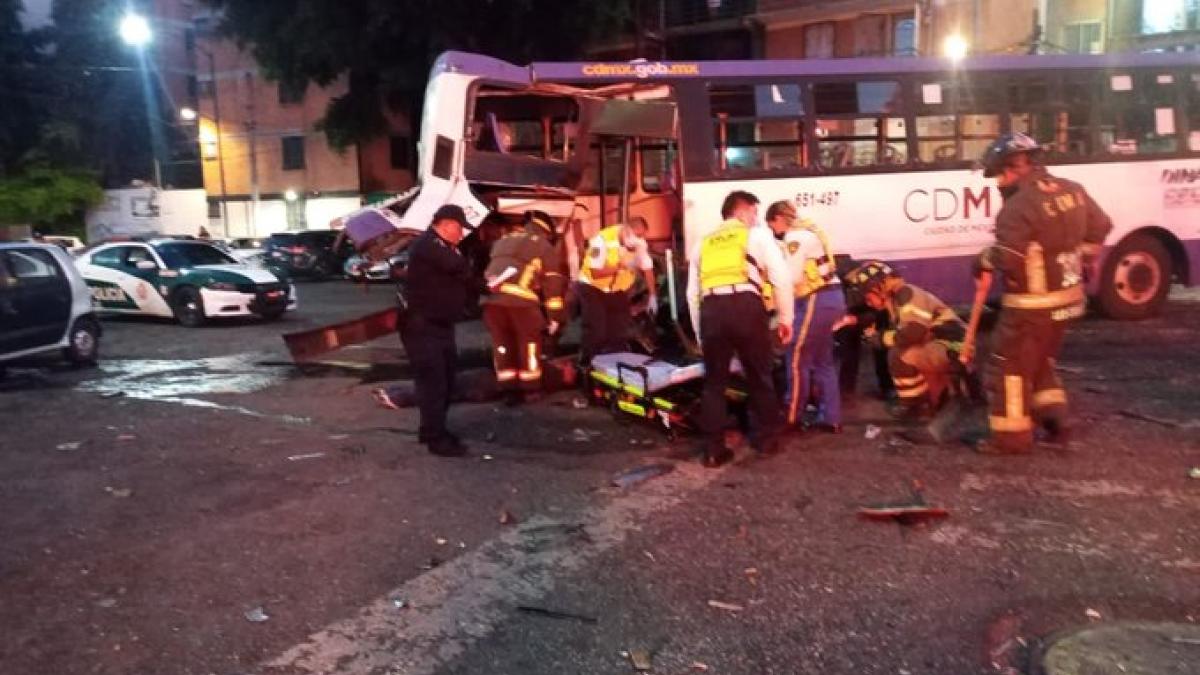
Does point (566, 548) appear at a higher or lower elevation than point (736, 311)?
lower

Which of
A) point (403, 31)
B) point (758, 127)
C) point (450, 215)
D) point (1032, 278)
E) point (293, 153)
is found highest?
point (403, 31)

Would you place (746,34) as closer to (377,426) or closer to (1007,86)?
(1007,86)

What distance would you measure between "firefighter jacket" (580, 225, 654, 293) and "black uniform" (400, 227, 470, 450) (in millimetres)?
1983

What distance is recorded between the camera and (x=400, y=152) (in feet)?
131

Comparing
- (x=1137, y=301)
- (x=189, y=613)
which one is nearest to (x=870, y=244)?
(x=1137, y=301)

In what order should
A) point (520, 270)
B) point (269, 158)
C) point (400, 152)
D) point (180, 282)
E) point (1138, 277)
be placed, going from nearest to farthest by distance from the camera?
1. point (520, 270)
2. point (1138, 277)
3. point (180, 282)
4. point (400, 152)
5. point (269, 158)

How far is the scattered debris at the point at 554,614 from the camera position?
4328 millimetres

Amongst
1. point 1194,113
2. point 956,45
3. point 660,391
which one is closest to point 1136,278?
point 1194,113

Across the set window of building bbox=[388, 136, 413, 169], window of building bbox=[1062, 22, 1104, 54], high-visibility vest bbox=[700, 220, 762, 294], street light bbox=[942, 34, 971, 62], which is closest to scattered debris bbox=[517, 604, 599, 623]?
high-visibility vest bbox=[700, 220, 762, 294]

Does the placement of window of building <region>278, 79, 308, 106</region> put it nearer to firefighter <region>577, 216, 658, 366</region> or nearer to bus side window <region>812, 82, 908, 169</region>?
bus side window <region>812, 82, 908, 169</region>

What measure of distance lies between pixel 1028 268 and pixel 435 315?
3.89 m

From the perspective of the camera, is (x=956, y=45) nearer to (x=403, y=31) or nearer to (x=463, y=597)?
(x=403, y=31)

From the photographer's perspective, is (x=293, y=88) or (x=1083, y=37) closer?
(x=1083, y=37)

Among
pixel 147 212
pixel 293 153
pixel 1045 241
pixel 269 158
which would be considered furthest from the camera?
pixel 147 212
